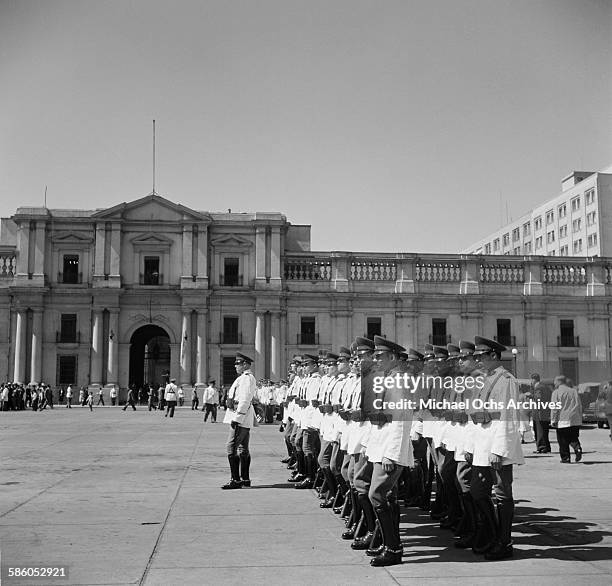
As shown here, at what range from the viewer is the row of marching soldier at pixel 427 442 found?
8000 millimetres

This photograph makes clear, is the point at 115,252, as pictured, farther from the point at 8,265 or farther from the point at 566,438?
the point at 566,438

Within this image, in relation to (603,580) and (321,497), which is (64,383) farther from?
(603,580)

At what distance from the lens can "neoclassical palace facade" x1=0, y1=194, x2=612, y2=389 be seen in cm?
5331

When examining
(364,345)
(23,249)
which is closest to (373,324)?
(23,249)

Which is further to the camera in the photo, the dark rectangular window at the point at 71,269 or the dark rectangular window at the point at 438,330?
the dark rectangular window at the point at 438,330

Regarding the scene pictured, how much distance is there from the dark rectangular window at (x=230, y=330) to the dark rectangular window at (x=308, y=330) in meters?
4.49

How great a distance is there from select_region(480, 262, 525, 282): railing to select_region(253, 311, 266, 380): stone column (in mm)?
16009

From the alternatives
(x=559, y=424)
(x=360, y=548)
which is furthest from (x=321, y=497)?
(x=559, y=424)

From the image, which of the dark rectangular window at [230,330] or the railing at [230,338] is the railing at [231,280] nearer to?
the dark rectangular window at [230,330]

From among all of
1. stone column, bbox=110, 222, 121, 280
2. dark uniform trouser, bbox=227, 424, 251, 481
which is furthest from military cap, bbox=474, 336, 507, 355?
stone column, bbox=110, 222, 121, 280

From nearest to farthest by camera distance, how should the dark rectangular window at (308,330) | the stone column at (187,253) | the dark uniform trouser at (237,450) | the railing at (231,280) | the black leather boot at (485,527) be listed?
the black leather boot at (485,527), the dark uniform trouser at (237,450), the stone column at (187,253), the dark rectangular window at (308,330), the railing at (231,280)

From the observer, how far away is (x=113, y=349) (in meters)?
53.0

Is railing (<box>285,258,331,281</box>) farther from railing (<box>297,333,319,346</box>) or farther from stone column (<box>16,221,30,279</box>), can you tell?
stone column (<box>16,221,30,279</box>)

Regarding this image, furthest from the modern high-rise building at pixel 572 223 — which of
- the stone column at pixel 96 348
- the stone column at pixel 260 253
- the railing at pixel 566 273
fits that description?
the stone column at pixel 96 348
